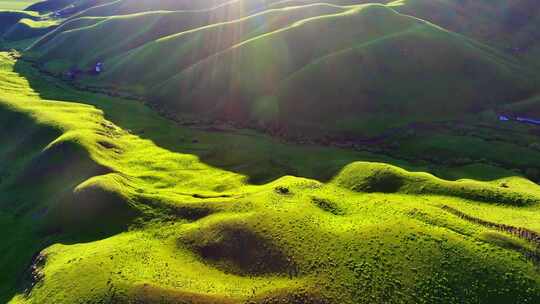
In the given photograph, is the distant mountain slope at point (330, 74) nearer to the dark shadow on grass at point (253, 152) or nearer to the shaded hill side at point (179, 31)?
the shaded hill side at point (179, 31)

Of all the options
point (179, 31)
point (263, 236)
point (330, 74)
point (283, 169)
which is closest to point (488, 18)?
point (330, 74)

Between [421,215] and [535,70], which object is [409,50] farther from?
[421,215]

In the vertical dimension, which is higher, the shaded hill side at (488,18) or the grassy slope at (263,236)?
the shaded hill side at (488,18)

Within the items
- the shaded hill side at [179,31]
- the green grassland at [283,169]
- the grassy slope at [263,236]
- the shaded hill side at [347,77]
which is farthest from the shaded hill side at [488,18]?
the grassy slope at [263,236]

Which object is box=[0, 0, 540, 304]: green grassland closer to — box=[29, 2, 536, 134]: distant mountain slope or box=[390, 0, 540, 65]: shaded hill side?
box=[29, 2, 536, 134]: distant mountain slope

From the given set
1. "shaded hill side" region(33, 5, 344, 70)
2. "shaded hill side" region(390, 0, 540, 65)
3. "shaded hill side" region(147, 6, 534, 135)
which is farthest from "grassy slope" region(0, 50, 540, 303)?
"shaded hill side" region(390, 0, 540, 65)

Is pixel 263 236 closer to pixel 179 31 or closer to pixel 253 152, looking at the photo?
pixel 253 152
